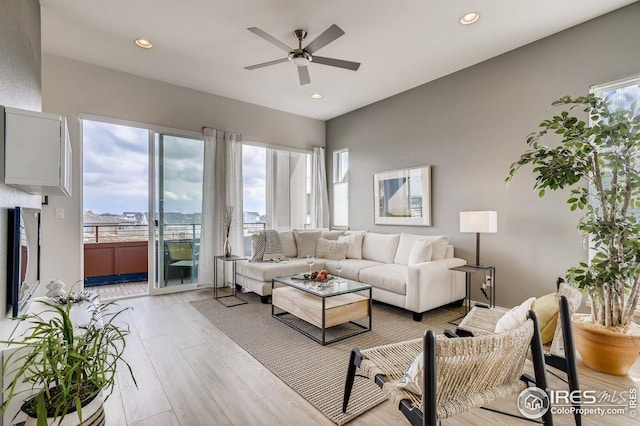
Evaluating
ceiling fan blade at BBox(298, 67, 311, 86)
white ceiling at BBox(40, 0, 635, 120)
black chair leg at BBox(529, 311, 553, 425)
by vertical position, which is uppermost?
white ceiling at BBox(40, 0, 635, 120)

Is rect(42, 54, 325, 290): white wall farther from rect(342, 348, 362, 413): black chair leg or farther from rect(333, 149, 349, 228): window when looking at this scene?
rect(342, 348, 362, 413): black chair leg

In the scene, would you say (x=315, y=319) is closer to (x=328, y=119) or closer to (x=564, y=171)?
(x=564, y=171)

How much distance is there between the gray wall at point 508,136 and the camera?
10.1ft

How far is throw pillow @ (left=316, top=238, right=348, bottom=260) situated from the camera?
15.9 ft

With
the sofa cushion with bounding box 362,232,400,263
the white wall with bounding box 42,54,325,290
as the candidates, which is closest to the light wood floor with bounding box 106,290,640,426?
the white wall with bounding box 42,54,325,290

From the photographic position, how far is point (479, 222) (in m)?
3.51

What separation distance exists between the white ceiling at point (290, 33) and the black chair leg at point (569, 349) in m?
2.64

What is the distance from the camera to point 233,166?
502 centimetres

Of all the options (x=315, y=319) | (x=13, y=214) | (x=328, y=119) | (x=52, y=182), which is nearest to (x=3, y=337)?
(x=13, y=214)

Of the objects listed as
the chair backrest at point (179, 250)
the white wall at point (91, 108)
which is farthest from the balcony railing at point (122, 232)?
the white wall at point (91, 108)

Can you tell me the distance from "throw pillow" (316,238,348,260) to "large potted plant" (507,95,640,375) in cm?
297

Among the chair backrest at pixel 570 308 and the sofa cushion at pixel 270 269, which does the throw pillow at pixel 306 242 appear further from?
A: the chair backrest at pixel 570 308

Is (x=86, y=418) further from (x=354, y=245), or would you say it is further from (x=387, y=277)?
(x=354, y=245)

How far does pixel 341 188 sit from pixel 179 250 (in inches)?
122
